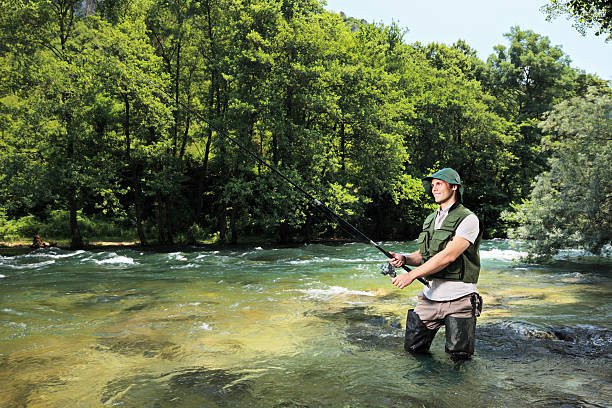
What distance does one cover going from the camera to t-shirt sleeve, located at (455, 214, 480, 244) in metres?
3.94

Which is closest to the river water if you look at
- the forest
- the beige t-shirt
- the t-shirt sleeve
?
the beige t-shirt

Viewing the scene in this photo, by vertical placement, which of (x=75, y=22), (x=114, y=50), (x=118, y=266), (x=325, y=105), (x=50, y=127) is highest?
(x=75, y=22)

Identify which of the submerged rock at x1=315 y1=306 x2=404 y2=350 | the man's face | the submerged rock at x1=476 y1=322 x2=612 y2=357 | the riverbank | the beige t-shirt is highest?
the man's face

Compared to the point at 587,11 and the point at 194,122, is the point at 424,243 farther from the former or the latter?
the point at 194,122

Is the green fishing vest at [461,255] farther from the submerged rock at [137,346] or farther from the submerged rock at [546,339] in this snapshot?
the submerged rock at [137,346]

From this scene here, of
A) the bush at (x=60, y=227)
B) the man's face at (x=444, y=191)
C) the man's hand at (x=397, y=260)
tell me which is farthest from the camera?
the bush at (x=60, y=227)

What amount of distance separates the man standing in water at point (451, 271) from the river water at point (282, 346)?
0.49 meters

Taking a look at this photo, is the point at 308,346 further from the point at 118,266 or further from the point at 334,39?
the point at 334,39

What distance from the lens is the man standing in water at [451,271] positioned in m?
3.97

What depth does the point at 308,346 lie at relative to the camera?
5.53 meters

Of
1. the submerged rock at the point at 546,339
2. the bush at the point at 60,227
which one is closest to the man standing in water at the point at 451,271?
the submerged rock at the point at 546,339

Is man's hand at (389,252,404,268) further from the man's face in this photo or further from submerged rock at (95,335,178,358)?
submerged rock at (95,335,178,358)

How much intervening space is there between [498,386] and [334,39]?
2421 cm

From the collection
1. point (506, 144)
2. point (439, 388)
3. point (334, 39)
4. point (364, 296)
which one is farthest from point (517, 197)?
point (439, 388)
